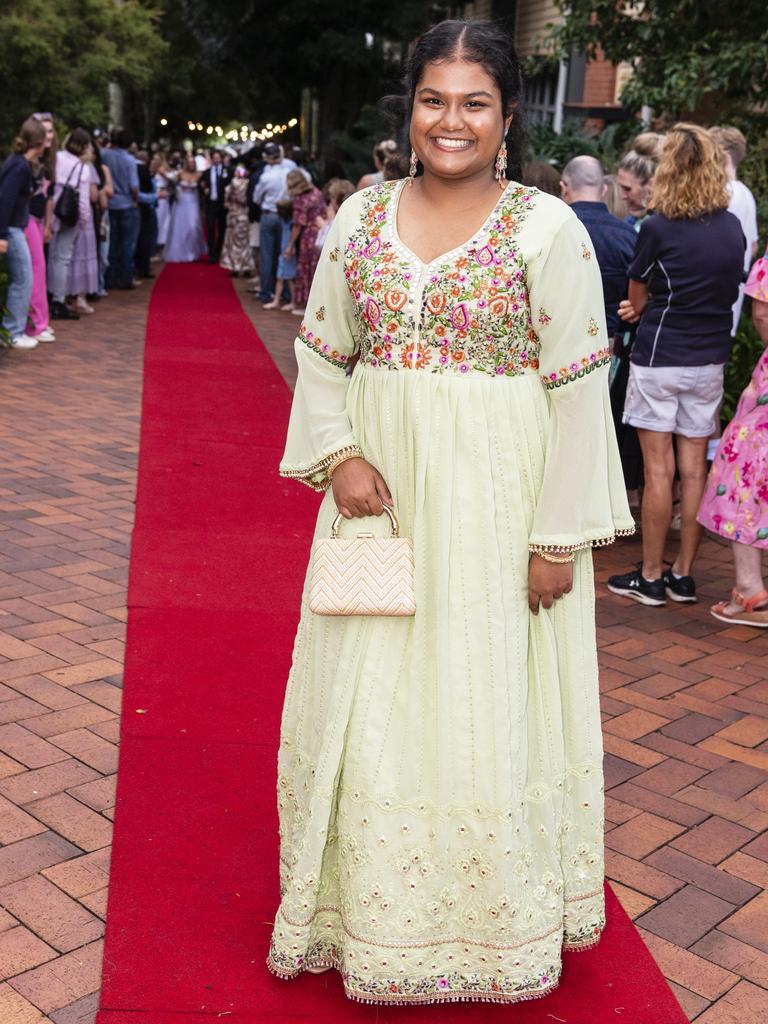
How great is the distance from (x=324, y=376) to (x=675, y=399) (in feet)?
10.1

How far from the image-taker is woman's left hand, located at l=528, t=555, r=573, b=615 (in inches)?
106

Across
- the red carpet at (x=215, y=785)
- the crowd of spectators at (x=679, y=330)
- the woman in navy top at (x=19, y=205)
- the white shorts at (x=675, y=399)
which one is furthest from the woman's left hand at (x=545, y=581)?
the woman in navy top at (x=19, y=205)

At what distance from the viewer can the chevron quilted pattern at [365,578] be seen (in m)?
2.63

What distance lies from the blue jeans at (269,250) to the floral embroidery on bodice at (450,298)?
13.2m

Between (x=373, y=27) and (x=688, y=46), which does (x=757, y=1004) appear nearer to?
(x=688, y=46)

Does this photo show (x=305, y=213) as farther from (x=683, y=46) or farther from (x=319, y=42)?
(x=319, y=42)

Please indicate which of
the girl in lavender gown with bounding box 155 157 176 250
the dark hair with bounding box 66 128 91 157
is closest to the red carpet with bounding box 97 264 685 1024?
the dark hair with bounding box 66 128 91 157

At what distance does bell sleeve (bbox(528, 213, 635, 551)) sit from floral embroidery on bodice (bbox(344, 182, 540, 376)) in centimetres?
5

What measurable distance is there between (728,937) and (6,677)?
8.38ft

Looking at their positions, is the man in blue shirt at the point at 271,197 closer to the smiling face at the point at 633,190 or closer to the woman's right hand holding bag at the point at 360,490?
the smiling face at the point at 633,190

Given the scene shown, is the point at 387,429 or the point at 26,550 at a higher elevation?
the point at 387,429

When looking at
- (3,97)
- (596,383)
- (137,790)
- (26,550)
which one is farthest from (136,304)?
(596,383)

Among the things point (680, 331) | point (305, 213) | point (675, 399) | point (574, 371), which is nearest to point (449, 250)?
point (574, 371)

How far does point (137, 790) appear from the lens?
12.0ft
